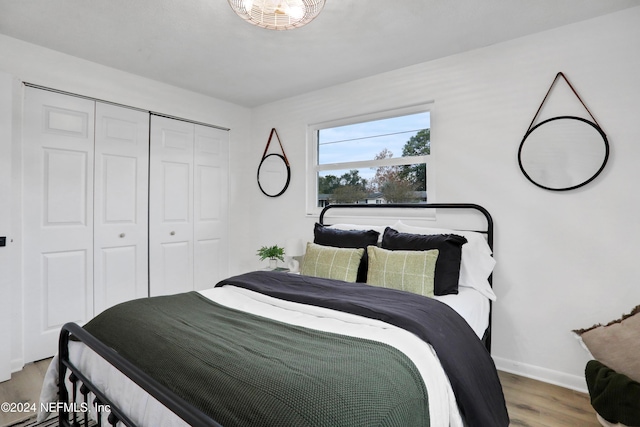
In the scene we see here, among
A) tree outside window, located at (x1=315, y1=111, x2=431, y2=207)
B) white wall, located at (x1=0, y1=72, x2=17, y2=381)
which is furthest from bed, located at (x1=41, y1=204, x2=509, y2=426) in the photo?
white wall, located at (x1=0, y1=72, x2=17, y2=381)

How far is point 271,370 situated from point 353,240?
1.71 metres

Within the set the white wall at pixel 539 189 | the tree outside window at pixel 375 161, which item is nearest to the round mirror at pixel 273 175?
the tree outside window at pixel 375 161

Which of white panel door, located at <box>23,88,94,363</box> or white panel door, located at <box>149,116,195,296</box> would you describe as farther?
white panel door, located at <box>149,116,195,296</box>

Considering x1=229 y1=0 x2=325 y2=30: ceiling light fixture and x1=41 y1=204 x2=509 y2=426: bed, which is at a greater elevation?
x1=229 y1=0 x2=325 y2=30: ceiling light fixture

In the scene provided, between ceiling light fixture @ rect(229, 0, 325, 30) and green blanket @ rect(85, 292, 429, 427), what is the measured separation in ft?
5.15

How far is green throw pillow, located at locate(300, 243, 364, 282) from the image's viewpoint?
99.8 inches

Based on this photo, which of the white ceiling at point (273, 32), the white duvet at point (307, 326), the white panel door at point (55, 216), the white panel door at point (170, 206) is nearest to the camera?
the white duvet at point (307, 326)

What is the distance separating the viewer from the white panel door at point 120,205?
311 centimetres

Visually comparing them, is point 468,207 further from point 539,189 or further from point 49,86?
point 49,86

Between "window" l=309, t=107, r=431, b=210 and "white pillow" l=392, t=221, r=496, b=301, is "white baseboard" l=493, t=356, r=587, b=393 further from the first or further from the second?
"window" l=309, t=107, r=431, b=210

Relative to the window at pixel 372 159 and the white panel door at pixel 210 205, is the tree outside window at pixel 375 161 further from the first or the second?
the white panel door at pixel 210 205

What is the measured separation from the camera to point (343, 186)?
12.0ft

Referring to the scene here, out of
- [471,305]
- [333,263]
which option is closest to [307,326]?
[333,263]

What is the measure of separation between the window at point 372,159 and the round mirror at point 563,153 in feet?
2.66
